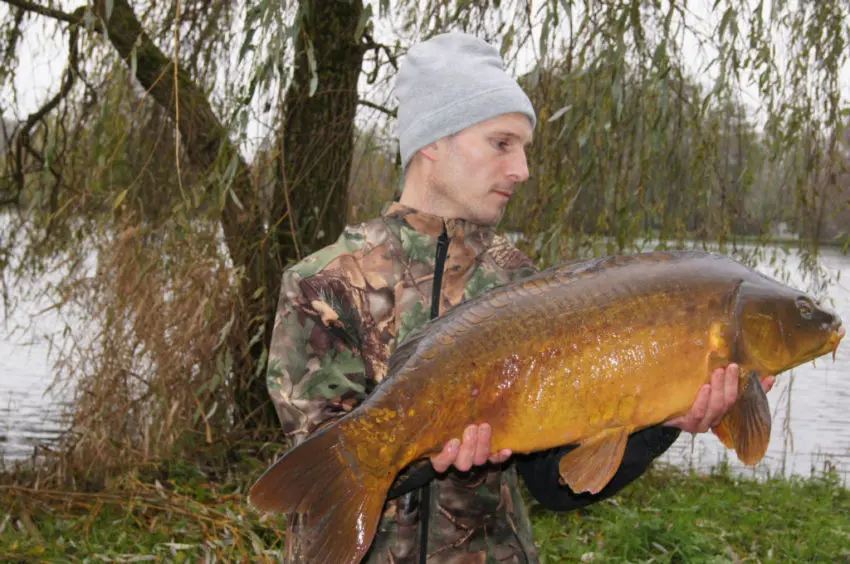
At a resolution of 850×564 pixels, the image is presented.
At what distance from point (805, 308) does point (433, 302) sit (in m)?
0.72

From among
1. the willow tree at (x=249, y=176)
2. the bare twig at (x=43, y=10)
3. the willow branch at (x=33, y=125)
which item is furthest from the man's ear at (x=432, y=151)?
the willow branch at (x=33, y=125)

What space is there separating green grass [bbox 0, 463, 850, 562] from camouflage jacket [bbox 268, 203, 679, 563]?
2041mm

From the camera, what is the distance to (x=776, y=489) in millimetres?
5973

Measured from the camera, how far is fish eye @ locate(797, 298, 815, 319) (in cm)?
187

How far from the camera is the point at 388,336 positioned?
2.07m

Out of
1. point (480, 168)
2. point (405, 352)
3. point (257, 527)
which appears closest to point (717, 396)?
point (405, 352)

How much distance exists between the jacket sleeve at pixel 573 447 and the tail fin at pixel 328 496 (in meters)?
0.45

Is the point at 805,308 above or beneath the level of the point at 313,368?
above

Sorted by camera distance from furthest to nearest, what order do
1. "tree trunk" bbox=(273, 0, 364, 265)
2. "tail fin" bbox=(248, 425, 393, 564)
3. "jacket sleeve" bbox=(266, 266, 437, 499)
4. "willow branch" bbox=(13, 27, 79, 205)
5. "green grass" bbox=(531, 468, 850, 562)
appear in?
"willow branch" bbox=(13, 27, 79, 205), "tree trunk" bbox=(273, 0, 364, 265), "green grass" bbox=(531, 468, 850, 562), "jacket sleeve" bbox=(266, 266, 437, 499), "tail fin" bbox=(248, 425, 393, 564)

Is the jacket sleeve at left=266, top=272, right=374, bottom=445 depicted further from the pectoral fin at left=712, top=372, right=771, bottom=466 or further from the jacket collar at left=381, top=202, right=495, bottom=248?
the pectoral fin at left=712, top=372, right=771, bottom=466

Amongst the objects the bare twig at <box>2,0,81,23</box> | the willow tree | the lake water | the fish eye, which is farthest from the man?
the lake water

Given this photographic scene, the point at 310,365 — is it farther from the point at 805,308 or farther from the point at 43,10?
the point at 43,10

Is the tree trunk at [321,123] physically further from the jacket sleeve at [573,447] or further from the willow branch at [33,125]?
the jacket sleeve at [573,447]

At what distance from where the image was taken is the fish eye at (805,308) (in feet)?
6.15
